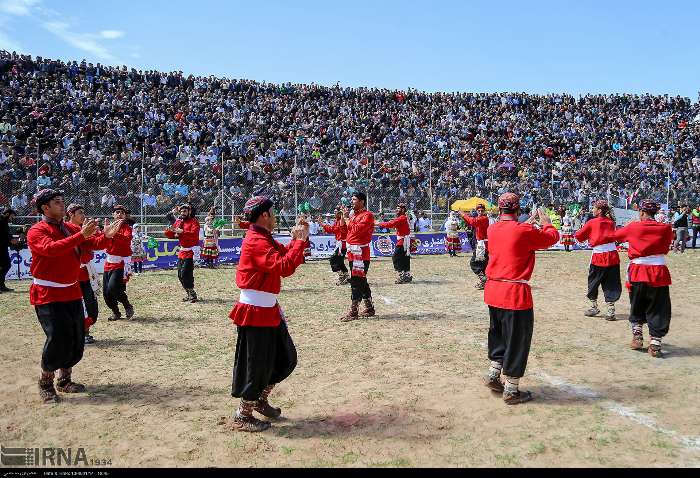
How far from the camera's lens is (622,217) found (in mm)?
27359

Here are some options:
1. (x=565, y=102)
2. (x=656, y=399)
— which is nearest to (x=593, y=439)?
(x=656, y=399)

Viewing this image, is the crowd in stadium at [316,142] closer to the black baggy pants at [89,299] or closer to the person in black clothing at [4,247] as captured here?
the person in black clothing at [4,247]

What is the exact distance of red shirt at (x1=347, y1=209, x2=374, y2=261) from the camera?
33.8 feet

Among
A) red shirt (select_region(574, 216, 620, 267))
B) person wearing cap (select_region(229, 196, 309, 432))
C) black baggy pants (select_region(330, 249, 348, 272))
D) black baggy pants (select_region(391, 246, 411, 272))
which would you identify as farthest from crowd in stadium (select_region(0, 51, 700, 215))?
person wearing cap (select_region(229, 196, 309, 432))

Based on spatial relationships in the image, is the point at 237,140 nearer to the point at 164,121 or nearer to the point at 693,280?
the point at 164,121

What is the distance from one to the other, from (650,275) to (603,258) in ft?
8.29

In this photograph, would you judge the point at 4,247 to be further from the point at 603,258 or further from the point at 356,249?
the point at 603,258

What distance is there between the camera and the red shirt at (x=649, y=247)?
25.0 feet

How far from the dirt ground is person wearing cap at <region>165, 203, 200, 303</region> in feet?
4.14

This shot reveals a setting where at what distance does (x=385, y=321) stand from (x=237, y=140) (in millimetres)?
20468

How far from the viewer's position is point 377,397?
20.0 feet

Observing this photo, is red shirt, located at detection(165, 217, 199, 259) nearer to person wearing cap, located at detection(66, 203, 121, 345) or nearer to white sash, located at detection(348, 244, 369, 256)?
person wearing cap, located at detection(66, 203, 121, 345)

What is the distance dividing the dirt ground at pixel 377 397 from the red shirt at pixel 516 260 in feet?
3.42

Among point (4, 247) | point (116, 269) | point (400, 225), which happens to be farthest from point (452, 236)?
point (4, 247)
